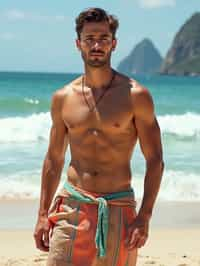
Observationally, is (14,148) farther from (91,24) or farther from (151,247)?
(91,24)

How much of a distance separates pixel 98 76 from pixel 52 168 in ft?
1.73

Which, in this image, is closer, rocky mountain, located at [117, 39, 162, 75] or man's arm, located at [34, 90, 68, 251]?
man's arm, located at [34, 90, 68, 251]

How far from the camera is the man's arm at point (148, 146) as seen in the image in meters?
2.96

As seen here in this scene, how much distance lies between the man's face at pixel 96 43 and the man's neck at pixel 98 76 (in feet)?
0.14

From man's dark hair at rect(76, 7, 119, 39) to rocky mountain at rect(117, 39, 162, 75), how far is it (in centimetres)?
17705

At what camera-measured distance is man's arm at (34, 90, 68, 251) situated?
319 centimetres

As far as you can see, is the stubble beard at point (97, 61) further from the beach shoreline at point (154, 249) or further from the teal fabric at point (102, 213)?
the beach shoreline at point (154, 249)

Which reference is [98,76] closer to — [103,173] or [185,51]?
[103,173]

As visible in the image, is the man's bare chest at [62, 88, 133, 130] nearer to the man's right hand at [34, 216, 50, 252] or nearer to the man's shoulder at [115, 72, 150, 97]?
the man's shoulder at [115, 72, 150, 97]

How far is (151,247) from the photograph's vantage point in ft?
21.2

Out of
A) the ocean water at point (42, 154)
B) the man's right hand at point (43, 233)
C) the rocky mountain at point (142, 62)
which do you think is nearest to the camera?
the man's right hand at point (43, 233)

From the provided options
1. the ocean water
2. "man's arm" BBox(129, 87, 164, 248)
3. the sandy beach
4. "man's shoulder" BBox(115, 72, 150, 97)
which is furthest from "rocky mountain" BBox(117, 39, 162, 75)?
"man's arm" BBox(129, 87, 164, 248)

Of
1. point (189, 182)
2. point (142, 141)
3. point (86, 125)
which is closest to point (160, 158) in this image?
point (142, 141)

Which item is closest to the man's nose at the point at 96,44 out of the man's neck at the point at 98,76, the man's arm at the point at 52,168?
the man's neck at the point at 98,76
